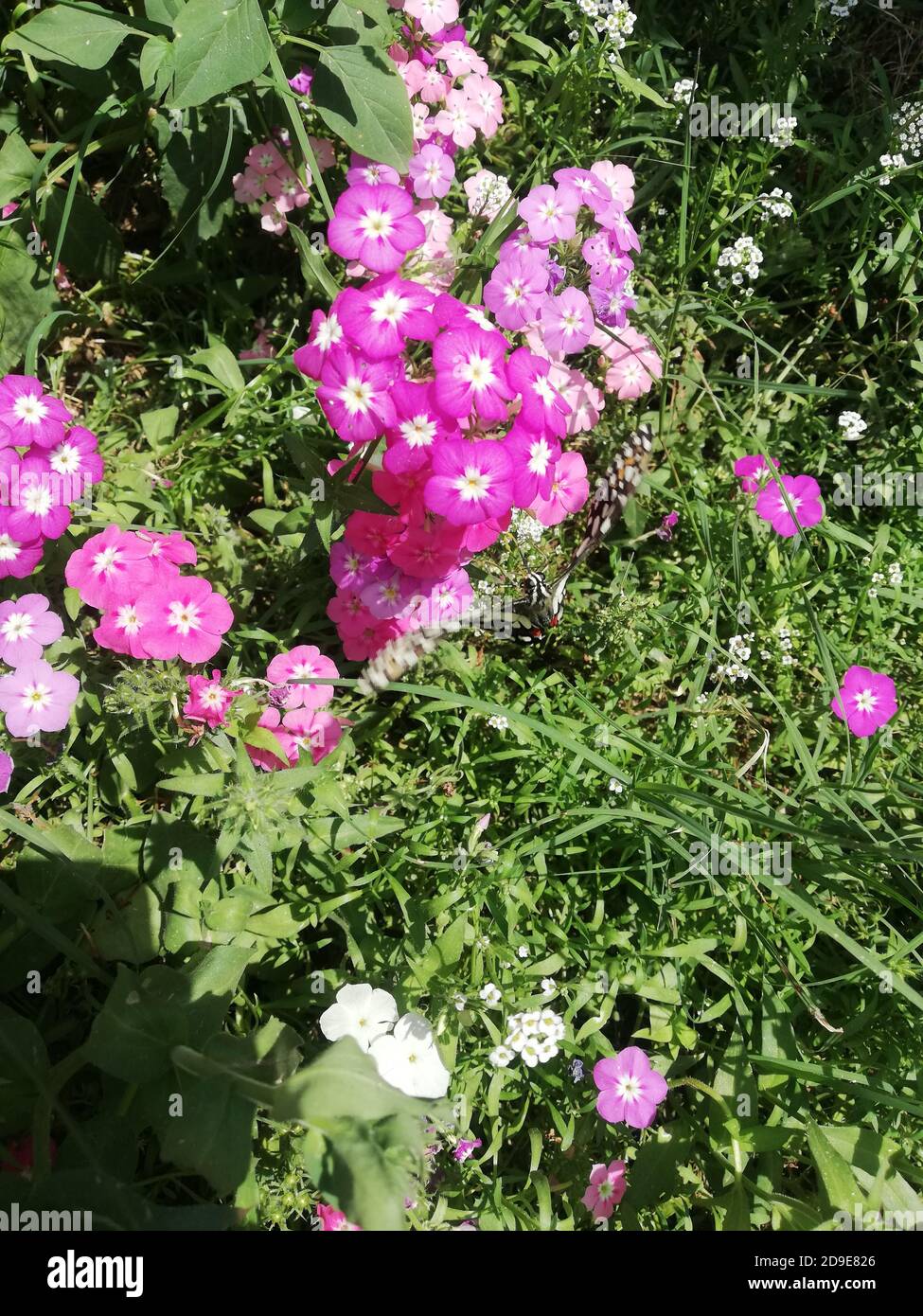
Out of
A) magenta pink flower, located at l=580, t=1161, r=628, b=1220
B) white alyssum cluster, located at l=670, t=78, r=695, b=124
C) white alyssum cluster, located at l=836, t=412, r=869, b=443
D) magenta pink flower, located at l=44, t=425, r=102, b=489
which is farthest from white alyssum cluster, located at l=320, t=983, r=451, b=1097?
white alyssum cluster, located at l=670, t=78, r=695, b=124

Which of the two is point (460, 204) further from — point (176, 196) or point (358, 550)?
point (358, 550)

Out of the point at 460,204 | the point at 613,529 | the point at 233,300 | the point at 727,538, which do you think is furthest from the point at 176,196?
the point at 727,538

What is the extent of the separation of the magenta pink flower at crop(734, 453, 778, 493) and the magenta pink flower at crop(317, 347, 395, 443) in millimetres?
1693

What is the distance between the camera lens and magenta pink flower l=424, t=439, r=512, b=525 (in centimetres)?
251

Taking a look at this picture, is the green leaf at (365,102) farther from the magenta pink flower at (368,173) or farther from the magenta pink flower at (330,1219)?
the magenta pink flower at (330,1219)

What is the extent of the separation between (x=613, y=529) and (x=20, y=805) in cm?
238

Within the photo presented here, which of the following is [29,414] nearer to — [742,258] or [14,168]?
[14,168]

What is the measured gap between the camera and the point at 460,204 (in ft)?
12.7

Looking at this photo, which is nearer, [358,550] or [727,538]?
[358,550]

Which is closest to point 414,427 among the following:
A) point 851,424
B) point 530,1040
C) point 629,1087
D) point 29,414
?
point 29,414

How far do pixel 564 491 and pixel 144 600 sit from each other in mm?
1395

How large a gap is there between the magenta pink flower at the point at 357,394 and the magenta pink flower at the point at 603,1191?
2280mm

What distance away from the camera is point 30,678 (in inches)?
111

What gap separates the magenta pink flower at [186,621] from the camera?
279 cm
